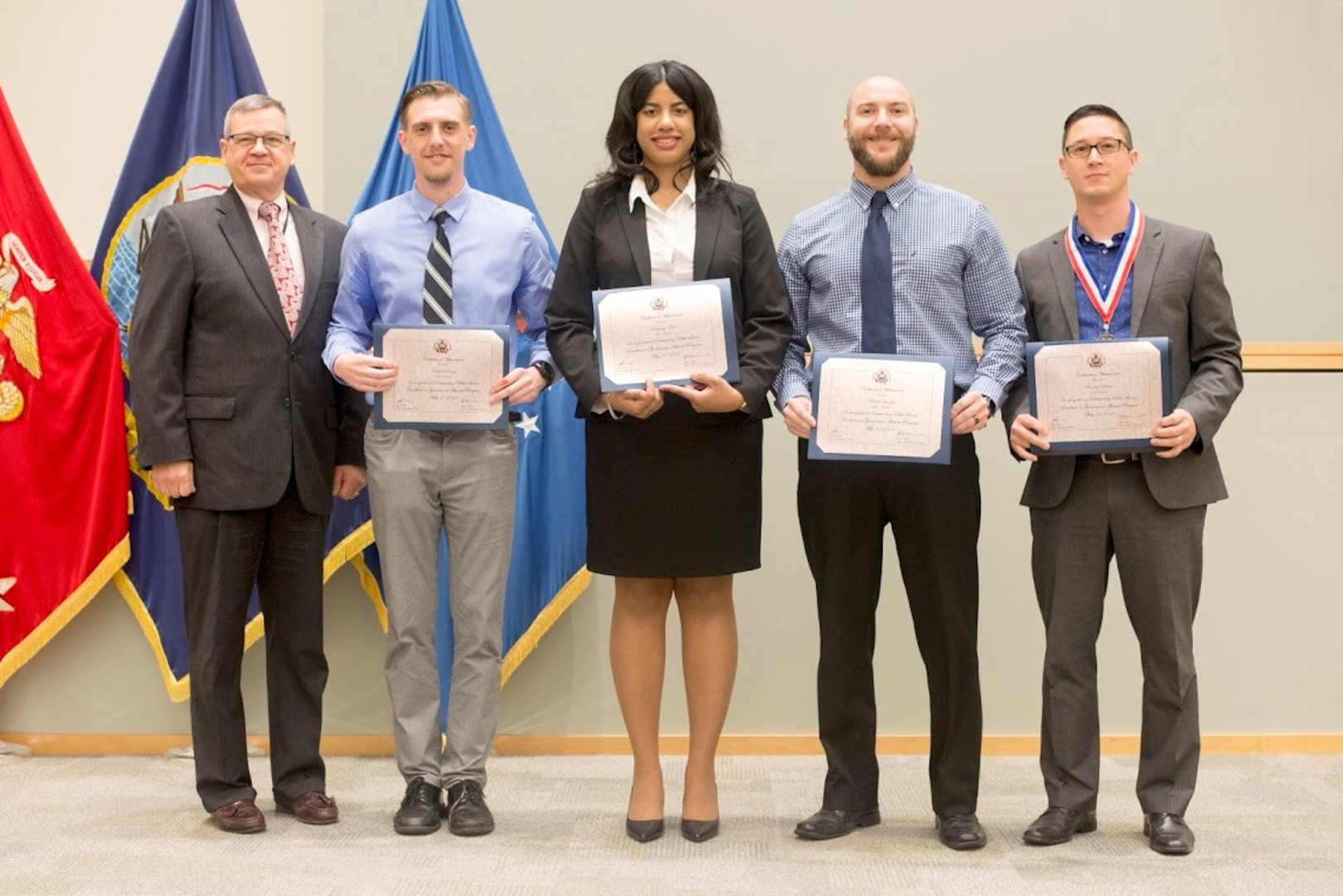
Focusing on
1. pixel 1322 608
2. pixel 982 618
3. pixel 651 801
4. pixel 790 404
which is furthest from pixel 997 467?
pixel 651 801

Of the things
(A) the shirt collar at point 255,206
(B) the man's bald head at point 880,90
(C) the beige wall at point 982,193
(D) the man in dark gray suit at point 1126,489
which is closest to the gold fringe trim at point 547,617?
(C) the beige wall at point 982,193

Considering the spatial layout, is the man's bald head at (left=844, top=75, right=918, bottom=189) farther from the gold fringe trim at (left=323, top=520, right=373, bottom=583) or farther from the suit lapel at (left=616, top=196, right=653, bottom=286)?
the gold fringe trim at (left=323, top=520, right=373, bottom=583)

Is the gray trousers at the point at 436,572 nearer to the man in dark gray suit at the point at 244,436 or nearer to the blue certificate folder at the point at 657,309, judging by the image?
the man in dark gray suit at the point at 244,436

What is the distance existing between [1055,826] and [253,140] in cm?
253

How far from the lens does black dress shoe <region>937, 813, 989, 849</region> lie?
9.78ft

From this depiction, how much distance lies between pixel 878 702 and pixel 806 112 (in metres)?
1.89

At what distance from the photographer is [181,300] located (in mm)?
3168

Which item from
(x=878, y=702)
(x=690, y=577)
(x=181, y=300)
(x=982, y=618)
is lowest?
(x=878, y=702)

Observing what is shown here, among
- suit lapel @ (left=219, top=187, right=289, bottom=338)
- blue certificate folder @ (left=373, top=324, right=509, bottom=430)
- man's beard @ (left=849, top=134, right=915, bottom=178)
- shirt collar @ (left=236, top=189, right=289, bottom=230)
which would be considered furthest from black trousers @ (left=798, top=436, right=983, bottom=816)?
shirt collar @ (left=236, top=189, right=289, bottom=230)

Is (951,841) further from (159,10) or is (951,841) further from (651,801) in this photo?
(159,10)

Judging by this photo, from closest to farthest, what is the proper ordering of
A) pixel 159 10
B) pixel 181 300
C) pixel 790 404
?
pixel 790 404
pixel 181 300
pixel 159 10

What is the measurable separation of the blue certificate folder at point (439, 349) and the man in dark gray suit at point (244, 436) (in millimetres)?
256

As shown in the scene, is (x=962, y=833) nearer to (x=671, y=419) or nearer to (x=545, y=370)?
(x=671, y=419)

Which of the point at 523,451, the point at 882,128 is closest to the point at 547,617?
the point at 523,451
